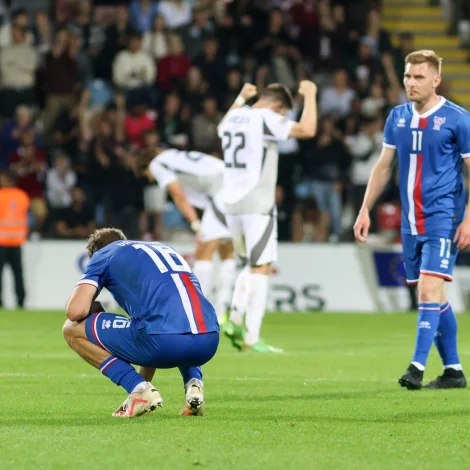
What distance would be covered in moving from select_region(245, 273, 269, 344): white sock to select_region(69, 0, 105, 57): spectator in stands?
11.3 metres

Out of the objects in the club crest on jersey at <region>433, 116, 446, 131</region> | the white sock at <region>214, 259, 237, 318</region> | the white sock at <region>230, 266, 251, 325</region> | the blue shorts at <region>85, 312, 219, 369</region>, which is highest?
the club crest on jersey at <region>433, 116, 446, 131</region>

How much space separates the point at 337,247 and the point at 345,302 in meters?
0.83

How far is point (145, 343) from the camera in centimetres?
686

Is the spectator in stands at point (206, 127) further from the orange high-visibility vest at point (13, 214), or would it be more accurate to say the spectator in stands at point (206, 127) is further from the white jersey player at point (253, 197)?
the white jersey player at point (253, 197)

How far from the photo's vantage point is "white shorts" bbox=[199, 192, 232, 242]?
14.6 meters

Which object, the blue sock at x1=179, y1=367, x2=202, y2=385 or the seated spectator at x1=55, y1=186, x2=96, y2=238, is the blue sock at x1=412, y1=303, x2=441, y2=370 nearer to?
the blue sock at x1=179, y1=367, x2=202, y2=385

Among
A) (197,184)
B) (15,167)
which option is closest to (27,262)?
(15,167)

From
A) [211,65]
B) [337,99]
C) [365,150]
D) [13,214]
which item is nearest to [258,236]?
[13,214]

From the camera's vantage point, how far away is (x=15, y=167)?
2019cm

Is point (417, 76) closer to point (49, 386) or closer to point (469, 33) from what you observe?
point (49, 386)

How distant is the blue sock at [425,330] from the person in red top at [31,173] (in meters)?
12.0

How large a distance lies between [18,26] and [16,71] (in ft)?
2.49

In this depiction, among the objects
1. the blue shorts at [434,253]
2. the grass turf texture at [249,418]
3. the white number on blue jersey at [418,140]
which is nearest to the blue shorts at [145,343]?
the grass turf texture at [249,418]

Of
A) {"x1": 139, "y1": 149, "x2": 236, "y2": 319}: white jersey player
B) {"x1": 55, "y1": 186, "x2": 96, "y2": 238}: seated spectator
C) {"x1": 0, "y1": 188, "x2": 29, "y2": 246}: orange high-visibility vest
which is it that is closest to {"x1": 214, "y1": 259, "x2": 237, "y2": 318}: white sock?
{"x1": 139, "y1": 149, "x2": 236, "y2": 319}: white jersey player
